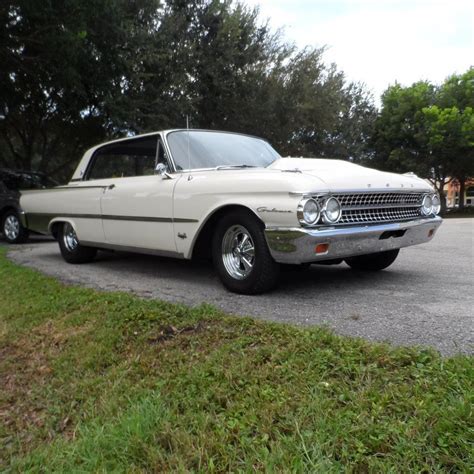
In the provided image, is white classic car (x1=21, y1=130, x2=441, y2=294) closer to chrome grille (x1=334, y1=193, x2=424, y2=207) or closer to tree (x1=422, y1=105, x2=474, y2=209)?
chrome grille (x1=334, y1=193, x2=424, y2=207)

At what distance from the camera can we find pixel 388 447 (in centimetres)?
183

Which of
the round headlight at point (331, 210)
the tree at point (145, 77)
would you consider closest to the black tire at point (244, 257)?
the round headlight at point (331, 210)

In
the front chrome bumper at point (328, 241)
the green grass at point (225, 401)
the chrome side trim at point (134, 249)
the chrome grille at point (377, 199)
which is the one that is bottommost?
the green grass at point (225, 401)

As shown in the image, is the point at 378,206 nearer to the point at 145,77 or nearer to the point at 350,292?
the point at 350,292

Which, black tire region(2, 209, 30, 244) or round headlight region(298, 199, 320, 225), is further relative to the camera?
black tire region(2, 209, 30, 244)

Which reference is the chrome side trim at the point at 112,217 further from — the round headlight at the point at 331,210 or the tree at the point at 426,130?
the tree at the point at 426,130

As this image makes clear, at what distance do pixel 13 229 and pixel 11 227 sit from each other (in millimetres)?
91

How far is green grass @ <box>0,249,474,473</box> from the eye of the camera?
1872mm

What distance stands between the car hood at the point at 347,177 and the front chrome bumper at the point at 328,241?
0.34 m

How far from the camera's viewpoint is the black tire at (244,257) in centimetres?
378

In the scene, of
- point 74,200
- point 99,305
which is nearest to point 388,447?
point 99,305

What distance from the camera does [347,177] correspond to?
12.5 ft

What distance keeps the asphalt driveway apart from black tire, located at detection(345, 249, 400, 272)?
12 cm

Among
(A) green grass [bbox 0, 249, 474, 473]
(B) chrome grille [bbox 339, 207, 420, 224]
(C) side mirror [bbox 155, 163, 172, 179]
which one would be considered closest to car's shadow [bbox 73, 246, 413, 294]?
(B) chrome grille [bbox 339, 207, 420, 224]
